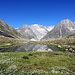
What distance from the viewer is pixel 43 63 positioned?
4288cm

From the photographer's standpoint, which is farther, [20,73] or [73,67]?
[73,67]

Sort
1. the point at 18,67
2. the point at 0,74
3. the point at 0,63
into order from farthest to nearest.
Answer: the point at 0,63 → the point at 18,67 → the point at 0,74

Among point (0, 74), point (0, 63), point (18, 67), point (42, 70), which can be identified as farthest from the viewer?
point (0, 63)

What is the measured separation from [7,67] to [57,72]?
33.1 feet

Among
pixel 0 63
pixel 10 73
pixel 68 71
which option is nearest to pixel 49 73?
pixel 68 71

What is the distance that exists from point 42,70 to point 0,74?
721cm

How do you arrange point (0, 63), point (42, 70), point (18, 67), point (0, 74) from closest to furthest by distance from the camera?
point (0, 74) < point (42, 70) < point (18, 67) < point (0, 63)

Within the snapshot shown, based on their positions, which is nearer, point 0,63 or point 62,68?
point 62,68

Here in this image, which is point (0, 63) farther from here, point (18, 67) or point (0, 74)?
point (0, 74)

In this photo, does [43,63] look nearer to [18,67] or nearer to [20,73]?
[18,67]

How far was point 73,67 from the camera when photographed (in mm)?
39344

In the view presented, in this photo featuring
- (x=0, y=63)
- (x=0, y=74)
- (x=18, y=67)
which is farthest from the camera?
(x=0, y=63)

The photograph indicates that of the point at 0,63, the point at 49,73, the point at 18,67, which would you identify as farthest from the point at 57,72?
the point at 0,63

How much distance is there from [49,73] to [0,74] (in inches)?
312
